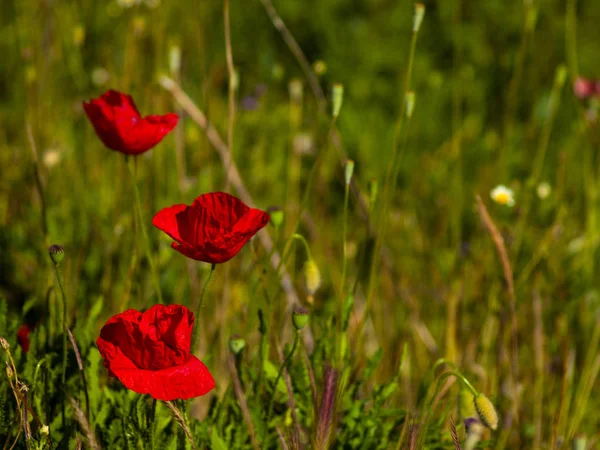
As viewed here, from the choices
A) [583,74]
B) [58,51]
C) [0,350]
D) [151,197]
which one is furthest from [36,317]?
[583,74]

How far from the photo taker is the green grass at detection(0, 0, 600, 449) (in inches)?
46.6

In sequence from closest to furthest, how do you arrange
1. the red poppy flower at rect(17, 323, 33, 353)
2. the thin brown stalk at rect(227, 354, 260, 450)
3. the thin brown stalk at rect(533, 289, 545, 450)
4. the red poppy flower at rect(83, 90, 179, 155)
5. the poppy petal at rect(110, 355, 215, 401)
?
the poppy petal at rect(110, 355, 215, 401) → the thin brown stalk at rect(227, 354, 260, 450) → the red poppy flower at rect(83, 90, 179, 155) → the red poppy flower at rect(17, 323, 33, 353) → the thin brown stalk at rect(533, 289, 545, 450)

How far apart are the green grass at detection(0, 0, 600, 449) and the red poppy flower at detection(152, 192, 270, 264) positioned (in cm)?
17

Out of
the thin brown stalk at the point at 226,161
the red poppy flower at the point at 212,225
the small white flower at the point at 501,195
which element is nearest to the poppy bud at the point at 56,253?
the red poppy flower at the point at 212,225

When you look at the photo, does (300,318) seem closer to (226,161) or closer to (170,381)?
(170,381)

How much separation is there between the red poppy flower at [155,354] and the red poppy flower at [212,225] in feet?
0.25

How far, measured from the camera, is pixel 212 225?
37.7 inches

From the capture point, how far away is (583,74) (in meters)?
3.28

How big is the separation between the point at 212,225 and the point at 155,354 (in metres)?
0.17

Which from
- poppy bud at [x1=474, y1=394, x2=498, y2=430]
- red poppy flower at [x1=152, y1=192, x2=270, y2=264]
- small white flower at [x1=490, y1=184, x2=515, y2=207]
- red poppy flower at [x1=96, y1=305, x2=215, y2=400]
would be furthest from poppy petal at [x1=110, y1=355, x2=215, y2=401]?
small white flower at [x1=490, y1=184, x2=515, y2=207]

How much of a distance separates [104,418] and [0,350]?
0.17 meters

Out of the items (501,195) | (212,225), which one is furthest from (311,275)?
(501,195)

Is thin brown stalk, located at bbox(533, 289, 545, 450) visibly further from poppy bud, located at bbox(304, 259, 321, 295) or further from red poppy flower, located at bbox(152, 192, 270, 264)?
red poppy flower, located at bbox(152, 192, 270, 264)

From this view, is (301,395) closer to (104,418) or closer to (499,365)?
(104,418)
